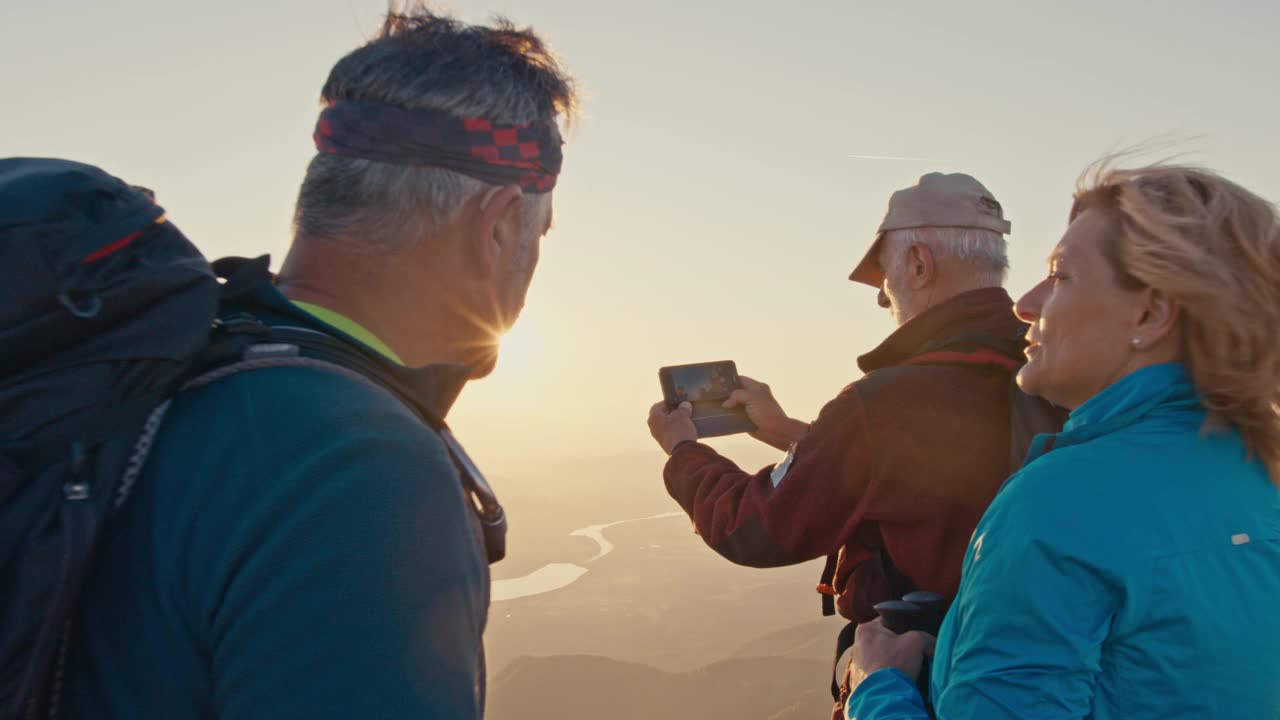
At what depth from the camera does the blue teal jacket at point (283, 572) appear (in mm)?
1199

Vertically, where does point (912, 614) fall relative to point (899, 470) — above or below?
below

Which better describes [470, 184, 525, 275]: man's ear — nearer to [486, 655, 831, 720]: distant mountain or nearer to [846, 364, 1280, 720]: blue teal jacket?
[846, 364, 1280, 720]: blue teal jacket

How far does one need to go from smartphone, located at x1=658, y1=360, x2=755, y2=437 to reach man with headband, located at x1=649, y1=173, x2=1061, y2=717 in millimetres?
599

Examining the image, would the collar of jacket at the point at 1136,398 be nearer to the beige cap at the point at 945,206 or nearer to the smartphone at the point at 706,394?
the beige cap at the point at 945,206

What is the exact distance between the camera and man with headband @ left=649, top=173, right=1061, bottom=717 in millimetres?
3336

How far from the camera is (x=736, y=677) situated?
70.9 meters

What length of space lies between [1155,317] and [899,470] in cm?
119

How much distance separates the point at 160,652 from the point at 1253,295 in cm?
255

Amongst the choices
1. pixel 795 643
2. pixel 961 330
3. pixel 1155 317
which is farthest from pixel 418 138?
pixel 795 643

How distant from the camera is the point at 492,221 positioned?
1.94 m

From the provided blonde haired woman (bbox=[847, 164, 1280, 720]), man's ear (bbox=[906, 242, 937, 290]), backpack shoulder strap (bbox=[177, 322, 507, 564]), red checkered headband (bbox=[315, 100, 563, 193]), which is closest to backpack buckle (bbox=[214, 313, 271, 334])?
backpack shoulder strap (bbox=[177, 322, 507, 564])

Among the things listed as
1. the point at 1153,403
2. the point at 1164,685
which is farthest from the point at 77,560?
the point at 1153,403

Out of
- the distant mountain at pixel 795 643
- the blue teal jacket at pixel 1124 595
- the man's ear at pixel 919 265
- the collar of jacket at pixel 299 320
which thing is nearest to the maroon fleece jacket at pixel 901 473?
the man's ear at pixel 919 265

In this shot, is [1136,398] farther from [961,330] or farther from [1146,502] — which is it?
[961,330]
